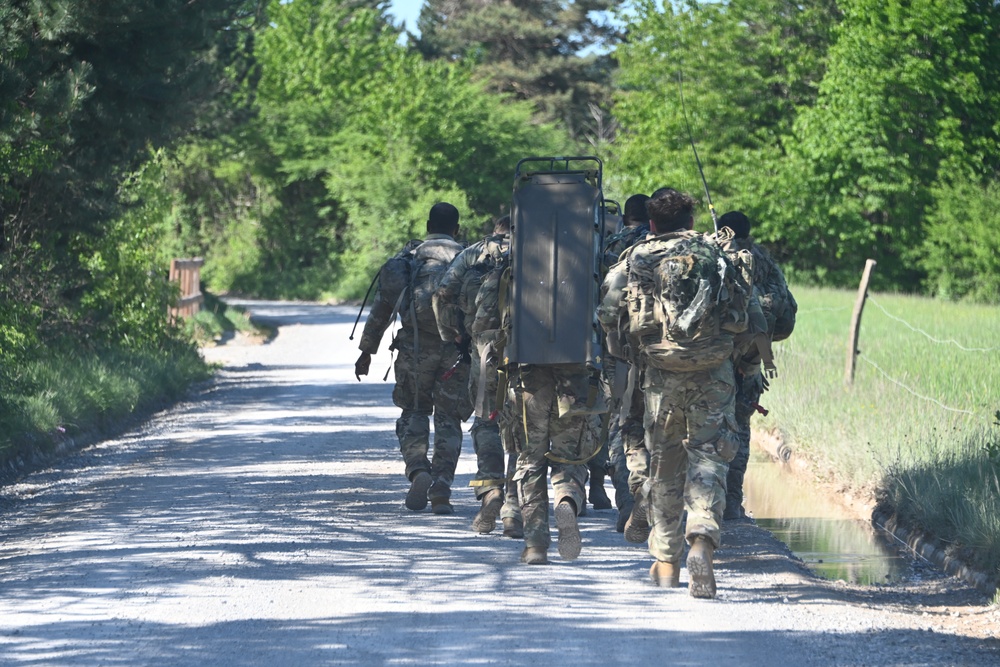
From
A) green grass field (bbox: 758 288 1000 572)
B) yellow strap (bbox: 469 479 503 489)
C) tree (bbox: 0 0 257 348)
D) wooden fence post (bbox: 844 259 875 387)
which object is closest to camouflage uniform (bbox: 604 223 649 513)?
yellow strap (bbox: 469 479 503 489)

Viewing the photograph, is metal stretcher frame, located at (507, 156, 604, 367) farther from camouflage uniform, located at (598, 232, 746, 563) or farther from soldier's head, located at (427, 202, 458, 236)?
soldier's head, located at (427, 202, 458, 236)

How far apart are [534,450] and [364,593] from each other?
50.3 inches

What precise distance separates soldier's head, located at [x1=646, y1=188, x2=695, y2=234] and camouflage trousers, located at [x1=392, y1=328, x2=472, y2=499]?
240 cm

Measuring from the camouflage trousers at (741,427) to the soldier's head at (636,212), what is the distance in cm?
120

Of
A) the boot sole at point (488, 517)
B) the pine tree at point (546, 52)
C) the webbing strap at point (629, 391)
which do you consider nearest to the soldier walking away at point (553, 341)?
A: the webbing strap at point (629, 391)

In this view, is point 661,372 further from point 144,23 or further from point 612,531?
point 144,23

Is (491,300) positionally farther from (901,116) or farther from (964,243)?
(901,116)

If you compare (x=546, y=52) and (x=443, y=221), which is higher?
(x=546, y=52)

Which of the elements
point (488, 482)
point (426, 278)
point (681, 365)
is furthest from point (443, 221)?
point (681, 365)

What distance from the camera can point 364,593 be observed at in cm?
666

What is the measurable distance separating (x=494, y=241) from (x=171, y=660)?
3419 mm

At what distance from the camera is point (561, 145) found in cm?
4962

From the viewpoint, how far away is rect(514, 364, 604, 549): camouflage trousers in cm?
732

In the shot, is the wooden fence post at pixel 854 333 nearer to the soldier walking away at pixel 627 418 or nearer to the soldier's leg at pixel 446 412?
the soldier walking away at pixel 627 418
